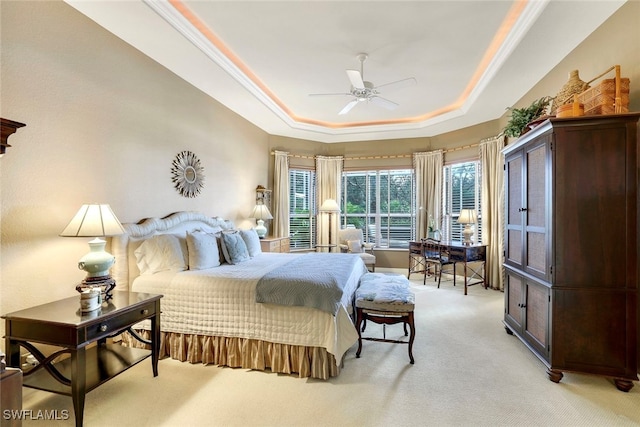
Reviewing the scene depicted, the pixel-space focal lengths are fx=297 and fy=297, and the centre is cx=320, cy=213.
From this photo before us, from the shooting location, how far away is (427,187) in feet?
20.9

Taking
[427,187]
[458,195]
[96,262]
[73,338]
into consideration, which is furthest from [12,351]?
[458,195]

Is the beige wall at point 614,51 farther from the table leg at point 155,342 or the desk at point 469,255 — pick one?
the table leg at point 155,342

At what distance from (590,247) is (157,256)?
375cm

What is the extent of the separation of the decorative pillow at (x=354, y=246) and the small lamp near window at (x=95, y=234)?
171 inches

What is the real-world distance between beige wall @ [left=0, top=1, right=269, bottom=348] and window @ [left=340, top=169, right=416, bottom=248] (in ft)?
13.6

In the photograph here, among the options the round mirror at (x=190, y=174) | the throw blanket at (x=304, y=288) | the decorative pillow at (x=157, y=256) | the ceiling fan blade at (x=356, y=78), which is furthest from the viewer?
the round mirror at (x=190, y=174)

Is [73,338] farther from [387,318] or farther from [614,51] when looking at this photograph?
[614,51]

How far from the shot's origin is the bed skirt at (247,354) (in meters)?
2.42

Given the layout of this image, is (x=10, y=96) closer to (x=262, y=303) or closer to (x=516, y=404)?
(x=262, y=303)

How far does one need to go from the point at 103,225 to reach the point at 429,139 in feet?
19.9

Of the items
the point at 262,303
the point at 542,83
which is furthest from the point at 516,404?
the point at 542,83

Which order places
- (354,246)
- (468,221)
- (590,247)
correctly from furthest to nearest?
(354,246)
(468,221)
(590,247)

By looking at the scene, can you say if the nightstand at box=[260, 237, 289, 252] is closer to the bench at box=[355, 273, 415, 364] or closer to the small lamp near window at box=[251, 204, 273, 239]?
the small lamp near window at box=[251, 204, 273, 239]

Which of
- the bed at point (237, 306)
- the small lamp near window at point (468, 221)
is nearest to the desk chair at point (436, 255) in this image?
the small lamp near window at point (468, 221)
